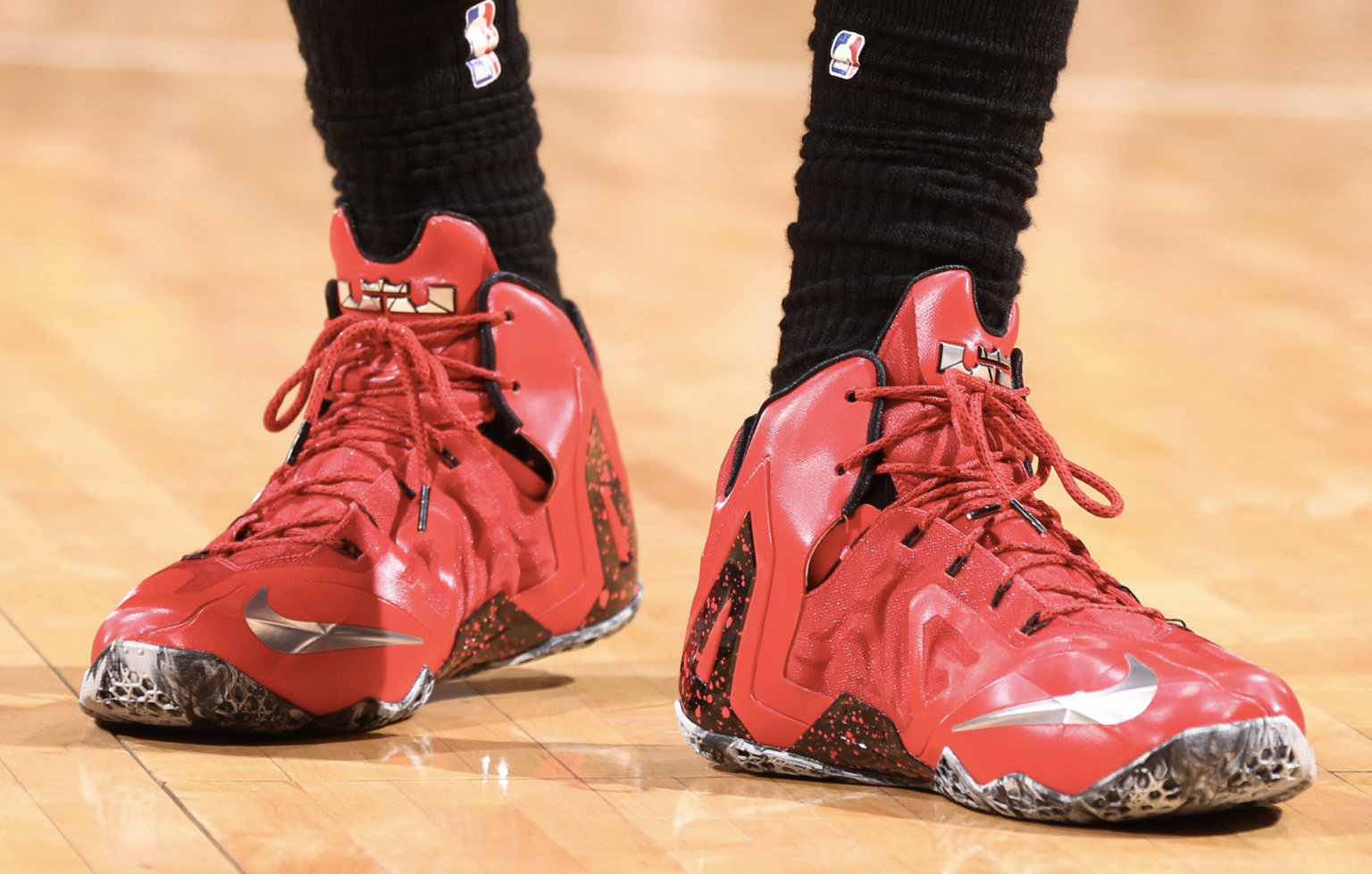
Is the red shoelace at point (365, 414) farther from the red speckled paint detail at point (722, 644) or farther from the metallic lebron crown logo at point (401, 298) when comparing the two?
the red speckled paint detail at point (722, 644)

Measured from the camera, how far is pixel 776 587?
2.92 ft

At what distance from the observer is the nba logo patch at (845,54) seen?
88 cm

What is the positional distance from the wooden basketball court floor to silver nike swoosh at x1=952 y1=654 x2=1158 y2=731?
0.17 feet

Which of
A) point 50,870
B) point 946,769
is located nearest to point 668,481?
point 946,769

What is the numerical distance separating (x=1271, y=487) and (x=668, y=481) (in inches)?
20.4

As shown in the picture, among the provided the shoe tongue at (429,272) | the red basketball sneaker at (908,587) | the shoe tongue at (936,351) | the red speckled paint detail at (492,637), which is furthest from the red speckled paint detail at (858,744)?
the shoe tongue at (429,272)

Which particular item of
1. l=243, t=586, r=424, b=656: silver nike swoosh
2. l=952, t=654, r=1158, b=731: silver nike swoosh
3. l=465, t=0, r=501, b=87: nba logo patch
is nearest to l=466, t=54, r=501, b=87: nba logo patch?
l=465, t=0, r=501, b=87: nba logo patch

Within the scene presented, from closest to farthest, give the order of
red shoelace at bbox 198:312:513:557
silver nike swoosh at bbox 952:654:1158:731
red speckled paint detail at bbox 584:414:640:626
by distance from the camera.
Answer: silver nike swoosh at bbox 952:654:1158:731 < red shoelace at bbox 198:312:513:557 < red speckled paint detail at bbox 584:414:640:626

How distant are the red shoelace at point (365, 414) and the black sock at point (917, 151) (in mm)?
214

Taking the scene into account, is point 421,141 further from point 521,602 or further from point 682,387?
point 682,387

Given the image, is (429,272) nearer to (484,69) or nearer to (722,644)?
(484,69)

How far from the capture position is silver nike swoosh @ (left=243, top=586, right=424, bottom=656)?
2.96 feet

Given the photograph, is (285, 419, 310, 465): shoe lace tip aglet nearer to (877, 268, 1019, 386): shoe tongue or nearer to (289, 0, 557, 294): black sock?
(289, 0, 557, 294): black sock

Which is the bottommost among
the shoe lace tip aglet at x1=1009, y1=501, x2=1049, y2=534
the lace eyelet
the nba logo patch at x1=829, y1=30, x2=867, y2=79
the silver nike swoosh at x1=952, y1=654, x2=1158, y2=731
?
the lace eyelet
